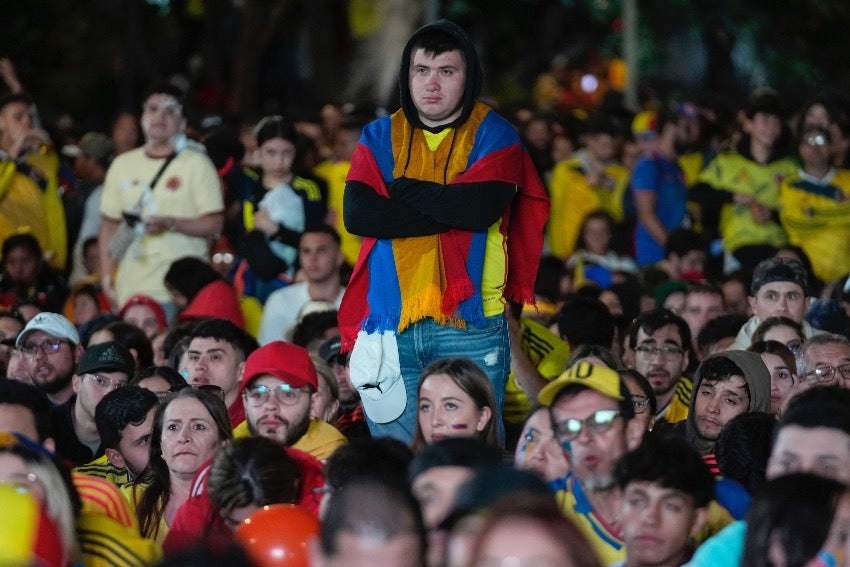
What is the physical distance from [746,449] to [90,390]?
3.60 m

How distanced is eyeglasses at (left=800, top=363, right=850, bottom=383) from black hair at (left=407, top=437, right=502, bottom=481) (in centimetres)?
300

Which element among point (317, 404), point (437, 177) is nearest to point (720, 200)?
point (317, 404)

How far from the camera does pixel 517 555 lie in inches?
157

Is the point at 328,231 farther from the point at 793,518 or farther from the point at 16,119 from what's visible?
the point at 793,518

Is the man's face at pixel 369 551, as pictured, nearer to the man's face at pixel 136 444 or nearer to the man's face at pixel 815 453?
the man's face at pixel 815 453

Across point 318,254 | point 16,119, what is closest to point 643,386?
point 318,254

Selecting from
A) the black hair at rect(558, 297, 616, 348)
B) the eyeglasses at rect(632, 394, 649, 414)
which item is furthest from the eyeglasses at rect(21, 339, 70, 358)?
the eyeglasses at rect(632, 394, 649, 414)

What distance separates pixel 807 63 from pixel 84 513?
15.4m

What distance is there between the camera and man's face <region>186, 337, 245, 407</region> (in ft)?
29.6

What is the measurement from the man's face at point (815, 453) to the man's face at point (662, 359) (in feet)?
11.5

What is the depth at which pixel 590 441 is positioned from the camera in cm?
613

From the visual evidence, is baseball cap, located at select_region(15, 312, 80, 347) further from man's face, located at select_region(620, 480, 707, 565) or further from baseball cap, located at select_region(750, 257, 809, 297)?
man's face, located at select_region(620, 480, 707, 565)

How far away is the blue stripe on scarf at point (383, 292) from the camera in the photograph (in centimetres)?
699

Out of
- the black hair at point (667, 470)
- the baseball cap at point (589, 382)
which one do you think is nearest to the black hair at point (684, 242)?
the baseball cap at point (589, 382)
